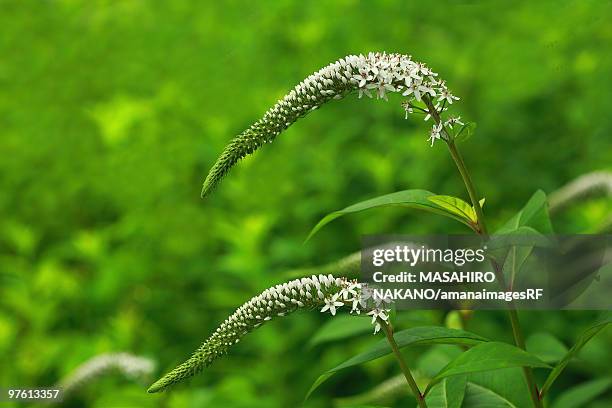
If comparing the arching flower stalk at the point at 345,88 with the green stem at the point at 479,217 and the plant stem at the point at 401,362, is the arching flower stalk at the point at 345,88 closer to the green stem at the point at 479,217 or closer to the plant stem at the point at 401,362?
the green stem at the point at 479,217

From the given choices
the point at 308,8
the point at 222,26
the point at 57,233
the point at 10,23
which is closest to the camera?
the point at 57,233

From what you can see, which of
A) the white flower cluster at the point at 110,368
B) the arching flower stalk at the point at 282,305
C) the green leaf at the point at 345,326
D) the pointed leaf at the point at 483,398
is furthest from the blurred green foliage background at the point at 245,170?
the arching flower stalk at the point at 282,305

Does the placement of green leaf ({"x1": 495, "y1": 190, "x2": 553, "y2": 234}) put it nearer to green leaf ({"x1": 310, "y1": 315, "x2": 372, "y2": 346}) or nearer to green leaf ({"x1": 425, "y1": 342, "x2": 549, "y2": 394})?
green leaf ({"x1": 425, "y1": 342, "x2": 549, "y2": 394})

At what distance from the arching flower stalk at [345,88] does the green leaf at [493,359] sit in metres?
0.23

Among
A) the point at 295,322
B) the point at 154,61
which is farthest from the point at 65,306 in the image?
the point at 154,61

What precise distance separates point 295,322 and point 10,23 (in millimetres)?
2238

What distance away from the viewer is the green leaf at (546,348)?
1199 mm

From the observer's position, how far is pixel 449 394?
2.93 feet

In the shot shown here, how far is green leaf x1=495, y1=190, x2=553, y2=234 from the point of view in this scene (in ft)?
3.07

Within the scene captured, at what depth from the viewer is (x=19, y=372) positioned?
2.19 metres

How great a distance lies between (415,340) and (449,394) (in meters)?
0.12

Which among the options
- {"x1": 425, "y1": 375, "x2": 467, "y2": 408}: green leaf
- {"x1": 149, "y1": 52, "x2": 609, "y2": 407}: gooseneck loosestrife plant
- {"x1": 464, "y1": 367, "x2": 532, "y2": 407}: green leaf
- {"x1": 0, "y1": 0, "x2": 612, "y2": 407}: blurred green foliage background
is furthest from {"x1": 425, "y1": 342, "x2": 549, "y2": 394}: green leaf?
{"x1": 0, "y1": 0, "x2": 612, "y2": 407}: blurred green foliage background

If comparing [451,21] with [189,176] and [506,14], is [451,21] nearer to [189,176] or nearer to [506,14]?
[506,14]

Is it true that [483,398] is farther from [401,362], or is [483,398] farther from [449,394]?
[401,362]
